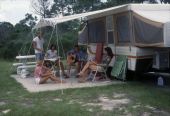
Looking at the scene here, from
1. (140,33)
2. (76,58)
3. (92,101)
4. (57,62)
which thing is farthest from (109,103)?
(76,58)

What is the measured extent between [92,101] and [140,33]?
2735 millimetres

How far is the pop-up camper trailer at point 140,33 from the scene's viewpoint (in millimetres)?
Result: 8739

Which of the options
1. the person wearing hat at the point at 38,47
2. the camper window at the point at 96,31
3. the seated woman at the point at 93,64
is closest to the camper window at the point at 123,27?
the seated woman at the point at 93,64

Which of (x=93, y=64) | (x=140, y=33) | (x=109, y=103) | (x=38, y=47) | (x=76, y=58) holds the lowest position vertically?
(x=109, y=103)

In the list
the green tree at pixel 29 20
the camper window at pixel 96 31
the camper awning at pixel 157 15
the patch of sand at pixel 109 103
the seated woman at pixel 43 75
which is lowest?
the patch of sand at pixel 109 103

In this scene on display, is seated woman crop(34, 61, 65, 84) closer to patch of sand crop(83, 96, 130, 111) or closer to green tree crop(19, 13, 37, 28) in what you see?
patch of sand crop(83, 96, 130, 111)

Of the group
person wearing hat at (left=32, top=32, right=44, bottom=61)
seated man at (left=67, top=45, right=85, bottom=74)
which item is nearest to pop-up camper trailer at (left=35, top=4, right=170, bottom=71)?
seated man at (left=67, top=45, right=85, bottom=74)

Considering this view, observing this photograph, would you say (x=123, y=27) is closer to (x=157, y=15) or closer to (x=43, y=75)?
(x=157, y=15)

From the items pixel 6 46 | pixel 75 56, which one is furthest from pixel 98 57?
pixel 6 46

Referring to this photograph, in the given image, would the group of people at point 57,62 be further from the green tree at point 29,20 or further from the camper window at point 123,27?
the green tree at point 29,20

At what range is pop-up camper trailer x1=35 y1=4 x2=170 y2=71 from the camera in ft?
28.7

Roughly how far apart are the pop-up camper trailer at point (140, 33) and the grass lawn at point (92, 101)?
28.8 inches

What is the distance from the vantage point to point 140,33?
941 centimetres

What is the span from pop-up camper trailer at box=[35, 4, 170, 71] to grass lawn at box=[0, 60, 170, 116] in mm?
730
